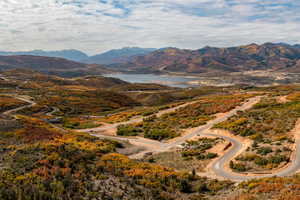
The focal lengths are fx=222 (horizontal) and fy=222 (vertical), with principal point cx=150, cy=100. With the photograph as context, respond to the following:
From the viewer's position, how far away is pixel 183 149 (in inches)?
1127

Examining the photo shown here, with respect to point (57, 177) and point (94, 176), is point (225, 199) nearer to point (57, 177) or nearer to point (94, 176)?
point (94, 176)

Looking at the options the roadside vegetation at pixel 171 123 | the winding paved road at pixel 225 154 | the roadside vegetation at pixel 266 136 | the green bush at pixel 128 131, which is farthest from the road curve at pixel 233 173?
the green bush at pixel 128 131

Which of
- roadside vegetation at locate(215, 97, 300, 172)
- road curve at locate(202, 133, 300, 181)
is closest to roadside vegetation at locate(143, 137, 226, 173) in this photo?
road curve at locate(202, 133, 300, 181)

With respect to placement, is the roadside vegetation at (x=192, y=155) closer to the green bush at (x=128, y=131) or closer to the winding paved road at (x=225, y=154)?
the winding paved road at (x=225, y=154)

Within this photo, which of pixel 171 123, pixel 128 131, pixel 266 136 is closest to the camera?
pixel 266 136

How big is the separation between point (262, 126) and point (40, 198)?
1181 inches

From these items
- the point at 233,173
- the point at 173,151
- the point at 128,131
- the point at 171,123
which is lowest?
the point at 128,131

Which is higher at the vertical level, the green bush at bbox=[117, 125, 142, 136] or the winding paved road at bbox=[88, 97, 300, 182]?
the winding paved road at bbox=[88, 97, 300, 182]

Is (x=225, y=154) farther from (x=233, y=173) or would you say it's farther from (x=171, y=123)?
(x=171, y=123)

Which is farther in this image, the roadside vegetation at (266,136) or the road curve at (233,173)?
the roadside vegetation at (266,136)

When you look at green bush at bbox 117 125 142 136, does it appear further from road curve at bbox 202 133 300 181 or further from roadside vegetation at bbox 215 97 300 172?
road curve at bbox 202 133 300 181

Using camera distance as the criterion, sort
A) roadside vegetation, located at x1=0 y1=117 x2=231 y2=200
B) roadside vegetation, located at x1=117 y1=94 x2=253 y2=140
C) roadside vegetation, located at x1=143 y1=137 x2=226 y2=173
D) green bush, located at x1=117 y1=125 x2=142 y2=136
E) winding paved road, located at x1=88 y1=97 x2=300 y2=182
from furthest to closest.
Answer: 1. green bush, located at x1=117 y1=125 x2=142 y2=136
2. roadside vegetation, located at x1=117 y1=94 x2=253 y2=140
3. roadside vegetation, located at x1=143 y1=137 x2=226 y2=173
4. winding paved road, located at x1=88 y1=97 x2=300 y2=182
5. roadside vegetation, located at x1=0 y1=117 x2=231 y2=200

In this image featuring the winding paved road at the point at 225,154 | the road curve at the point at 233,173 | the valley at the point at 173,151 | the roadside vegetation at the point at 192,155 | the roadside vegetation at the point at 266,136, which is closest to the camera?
the valley at the point at 173,151

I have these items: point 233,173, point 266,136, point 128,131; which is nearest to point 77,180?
point 233,173
